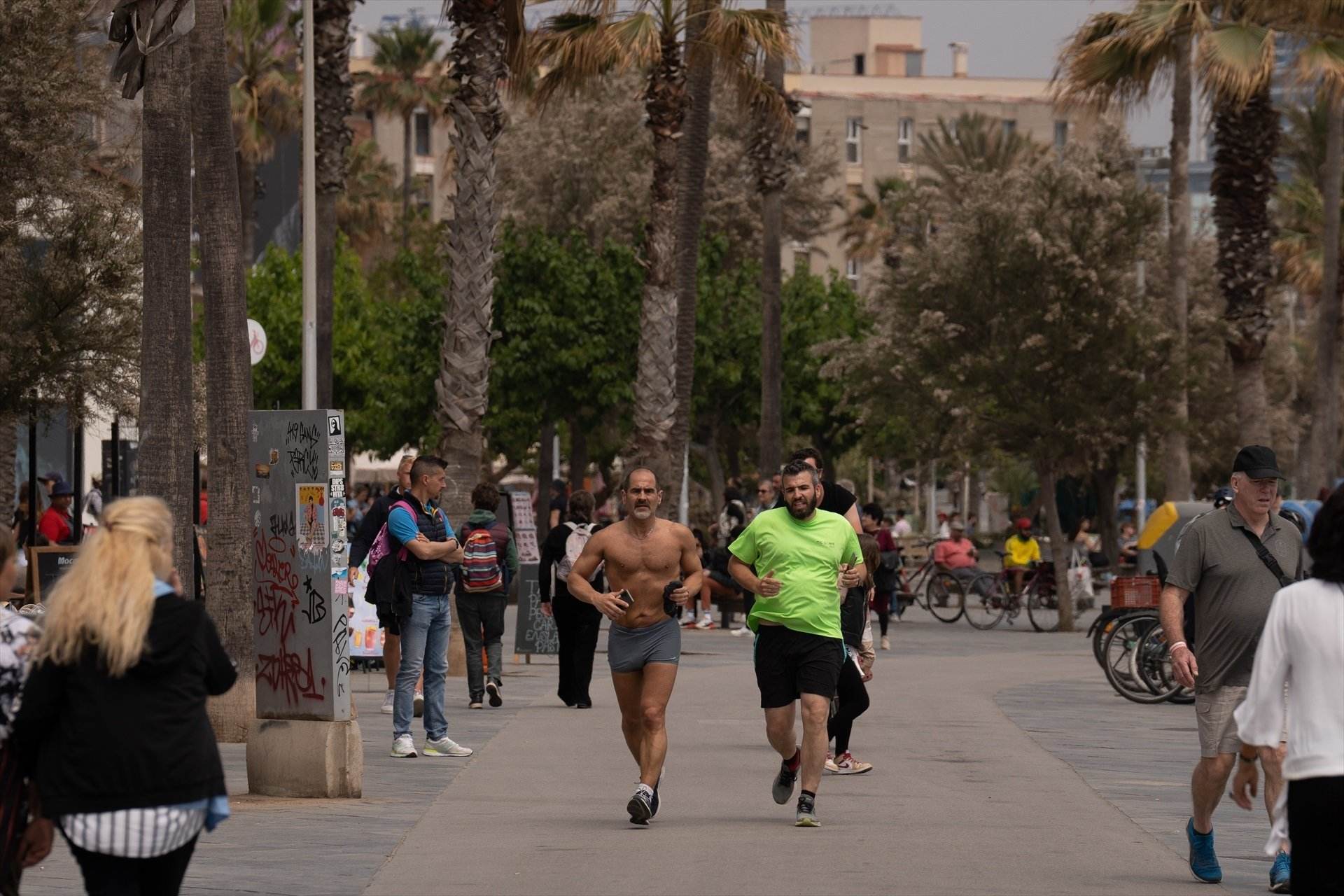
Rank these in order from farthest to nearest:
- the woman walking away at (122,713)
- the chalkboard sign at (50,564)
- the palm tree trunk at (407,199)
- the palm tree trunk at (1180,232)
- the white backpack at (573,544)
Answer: the palm tree trunk at (407,199) → the palm tree trunk at (1180,232) → the chalkboard sign at (50,564) → the white backpack at (573,544) → the woman walking away at (122,713)

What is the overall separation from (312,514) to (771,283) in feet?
73.0

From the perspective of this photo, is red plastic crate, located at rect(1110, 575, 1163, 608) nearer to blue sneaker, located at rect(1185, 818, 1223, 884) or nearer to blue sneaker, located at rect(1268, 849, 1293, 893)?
blue sneaker, located at rect(1185, 818, 1223, 884)

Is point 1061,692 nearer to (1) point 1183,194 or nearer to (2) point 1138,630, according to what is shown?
(2) point 1138,630

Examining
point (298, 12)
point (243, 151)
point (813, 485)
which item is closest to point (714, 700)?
point (813, 485)

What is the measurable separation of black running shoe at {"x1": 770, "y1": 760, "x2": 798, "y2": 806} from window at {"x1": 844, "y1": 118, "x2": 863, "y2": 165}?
88847 mm

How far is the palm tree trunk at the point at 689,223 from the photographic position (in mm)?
29312

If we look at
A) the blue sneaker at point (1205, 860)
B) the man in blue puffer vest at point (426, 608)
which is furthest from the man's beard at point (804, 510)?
the man in blue puffer vest at point (426, 608)

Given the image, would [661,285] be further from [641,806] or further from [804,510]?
[641,806]

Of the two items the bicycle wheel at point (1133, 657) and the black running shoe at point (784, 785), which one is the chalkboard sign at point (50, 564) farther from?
the black running shoe at point (784, 785)

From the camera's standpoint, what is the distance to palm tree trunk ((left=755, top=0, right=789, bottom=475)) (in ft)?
107

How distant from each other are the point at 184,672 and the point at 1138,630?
14.2 meters

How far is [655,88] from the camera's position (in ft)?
88.6

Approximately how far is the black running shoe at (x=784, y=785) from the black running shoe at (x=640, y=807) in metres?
0.69

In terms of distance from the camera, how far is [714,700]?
58.0 feet
